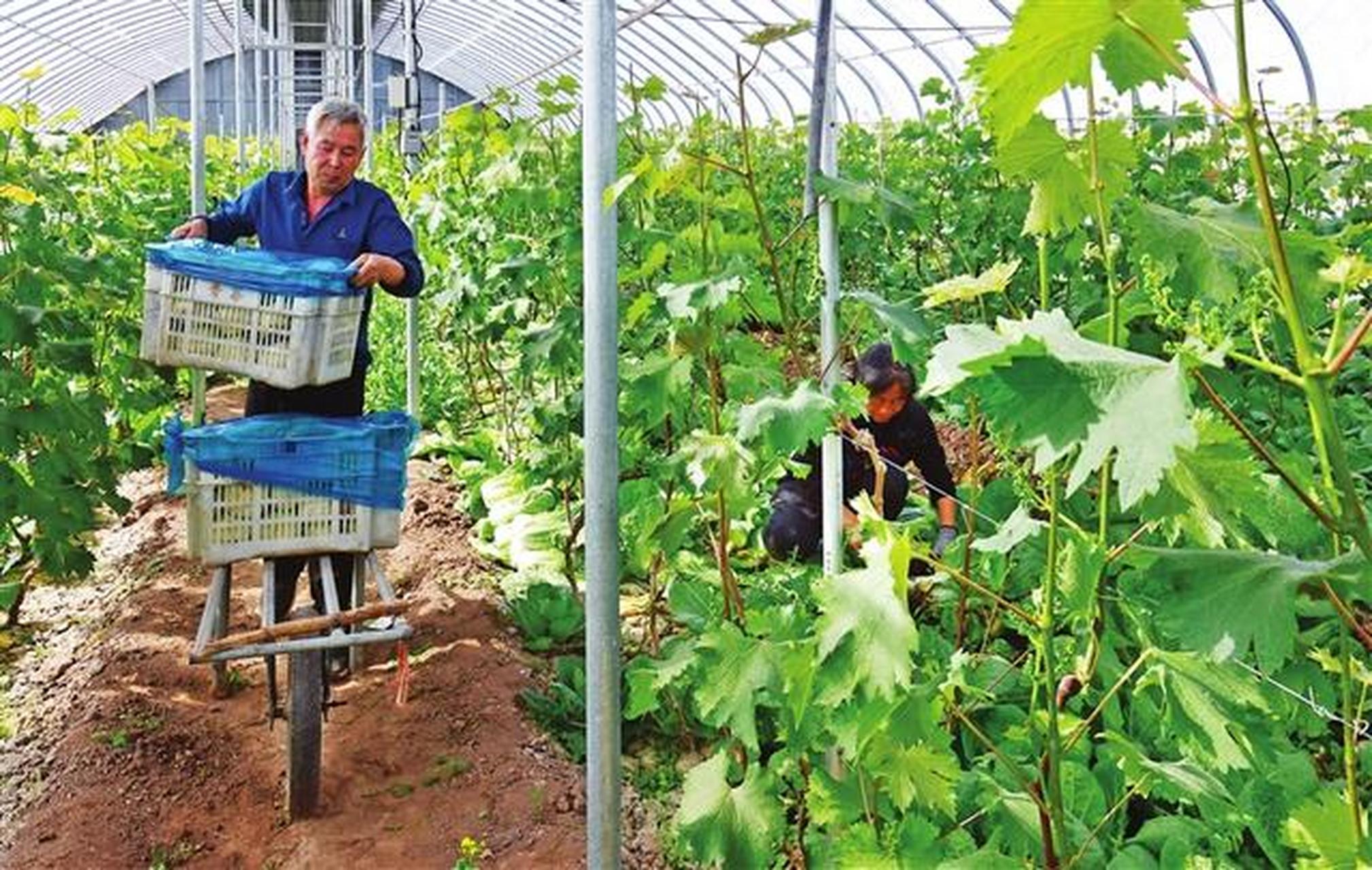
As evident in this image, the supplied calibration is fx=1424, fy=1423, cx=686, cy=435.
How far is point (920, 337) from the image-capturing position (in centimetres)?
250

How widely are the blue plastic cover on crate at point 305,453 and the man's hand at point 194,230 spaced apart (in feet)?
1.66

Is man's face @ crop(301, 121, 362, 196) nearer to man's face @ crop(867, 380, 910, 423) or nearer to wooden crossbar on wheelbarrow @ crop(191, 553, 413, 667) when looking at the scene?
wooden crossbar on wheelbarrow @ crop(191, 553, 413, 667)

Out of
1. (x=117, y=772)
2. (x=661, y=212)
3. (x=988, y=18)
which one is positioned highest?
(x=988, y=18)

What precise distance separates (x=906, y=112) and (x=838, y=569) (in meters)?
16.3

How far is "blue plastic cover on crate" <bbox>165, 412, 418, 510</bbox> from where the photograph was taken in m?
3.66

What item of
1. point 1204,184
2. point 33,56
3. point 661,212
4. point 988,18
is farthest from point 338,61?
point 33,56

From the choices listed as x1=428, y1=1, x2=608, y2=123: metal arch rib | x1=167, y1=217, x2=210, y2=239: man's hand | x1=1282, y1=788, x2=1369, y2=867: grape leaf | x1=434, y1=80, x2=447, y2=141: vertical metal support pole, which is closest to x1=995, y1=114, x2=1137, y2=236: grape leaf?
x1=1282, y1=788, x2=1369, y2=867: grape leaf

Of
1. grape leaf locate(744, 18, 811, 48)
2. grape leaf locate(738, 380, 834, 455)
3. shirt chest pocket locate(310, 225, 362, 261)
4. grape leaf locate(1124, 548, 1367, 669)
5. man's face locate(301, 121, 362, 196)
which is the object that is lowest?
grape leaf locate(1124, 548, 1367, 669)

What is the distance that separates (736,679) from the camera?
2389 millimetres

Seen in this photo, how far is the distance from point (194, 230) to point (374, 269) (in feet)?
2.05

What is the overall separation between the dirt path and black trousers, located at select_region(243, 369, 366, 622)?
0.41 metres

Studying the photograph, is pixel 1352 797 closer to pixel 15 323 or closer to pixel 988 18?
pixel 15 323

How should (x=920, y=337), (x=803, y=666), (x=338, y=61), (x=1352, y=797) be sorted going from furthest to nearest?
(x=338, y=61) → (x=920, y=337) → (x=803, y=666) → (x=1352, y=797)

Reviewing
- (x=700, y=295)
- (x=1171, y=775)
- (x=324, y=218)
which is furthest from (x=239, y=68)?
(x=1171, y=775)
